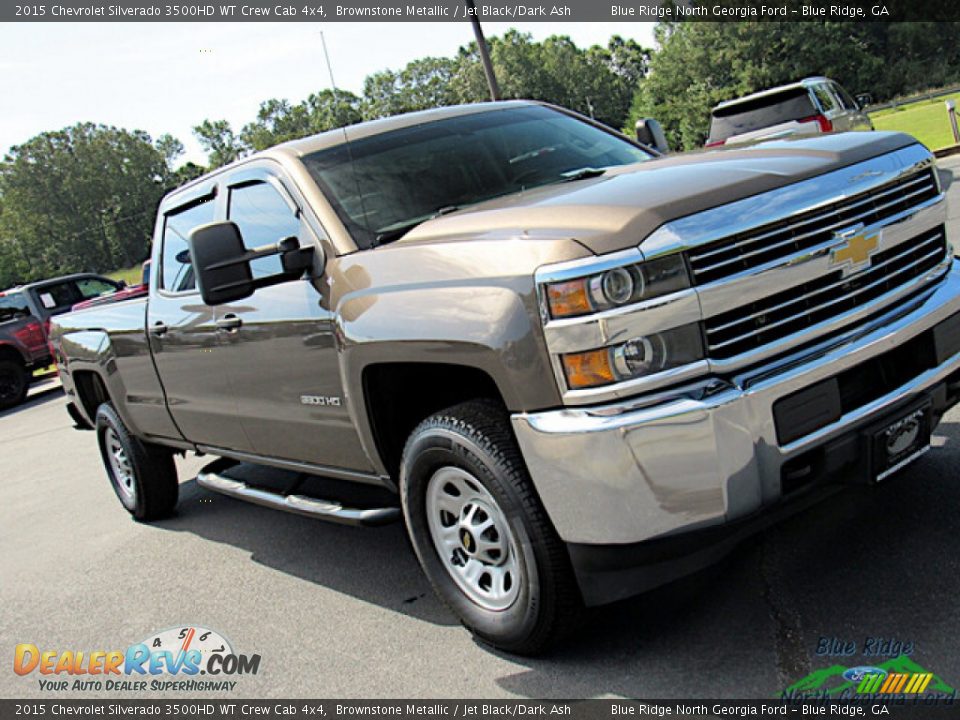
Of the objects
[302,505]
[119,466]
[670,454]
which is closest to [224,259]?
[302,505]

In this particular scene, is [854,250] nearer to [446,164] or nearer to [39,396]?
[446,164]

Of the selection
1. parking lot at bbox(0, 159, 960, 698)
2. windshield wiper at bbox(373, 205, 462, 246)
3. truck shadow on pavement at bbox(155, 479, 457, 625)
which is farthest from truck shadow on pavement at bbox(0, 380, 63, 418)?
windshield wiper at bbox(373, 205, 462, 246)

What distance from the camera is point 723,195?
2.99 m

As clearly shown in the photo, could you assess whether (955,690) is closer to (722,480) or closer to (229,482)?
(722,480)

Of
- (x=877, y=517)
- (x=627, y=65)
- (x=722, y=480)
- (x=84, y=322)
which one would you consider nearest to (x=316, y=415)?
(x=722, y=480)

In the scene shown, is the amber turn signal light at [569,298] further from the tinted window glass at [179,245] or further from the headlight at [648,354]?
the tinted window glass at [179,245]

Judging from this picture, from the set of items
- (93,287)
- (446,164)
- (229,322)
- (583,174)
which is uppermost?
(446,164)

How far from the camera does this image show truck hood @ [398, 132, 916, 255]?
115 inches

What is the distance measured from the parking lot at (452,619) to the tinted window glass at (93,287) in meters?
15.1

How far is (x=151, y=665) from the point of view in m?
4.16

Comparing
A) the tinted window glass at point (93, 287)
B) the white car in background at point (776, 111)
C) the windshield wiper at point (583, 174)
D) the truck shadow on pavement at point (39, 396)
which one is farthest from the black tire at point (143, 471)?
the tinted window glass at point (93, 287)

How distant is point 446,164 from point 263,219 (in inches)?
34.3

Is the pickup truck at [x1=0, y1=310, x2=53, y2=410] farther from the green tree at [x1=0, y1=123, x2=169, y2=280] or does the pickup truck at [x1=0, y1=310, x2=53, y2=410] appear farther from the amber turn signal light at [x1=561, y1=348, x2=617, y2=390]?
the green tree at [x1=0, y1=123, x2=169, y2=280]

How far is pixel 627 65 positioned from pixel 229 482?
165 metres
